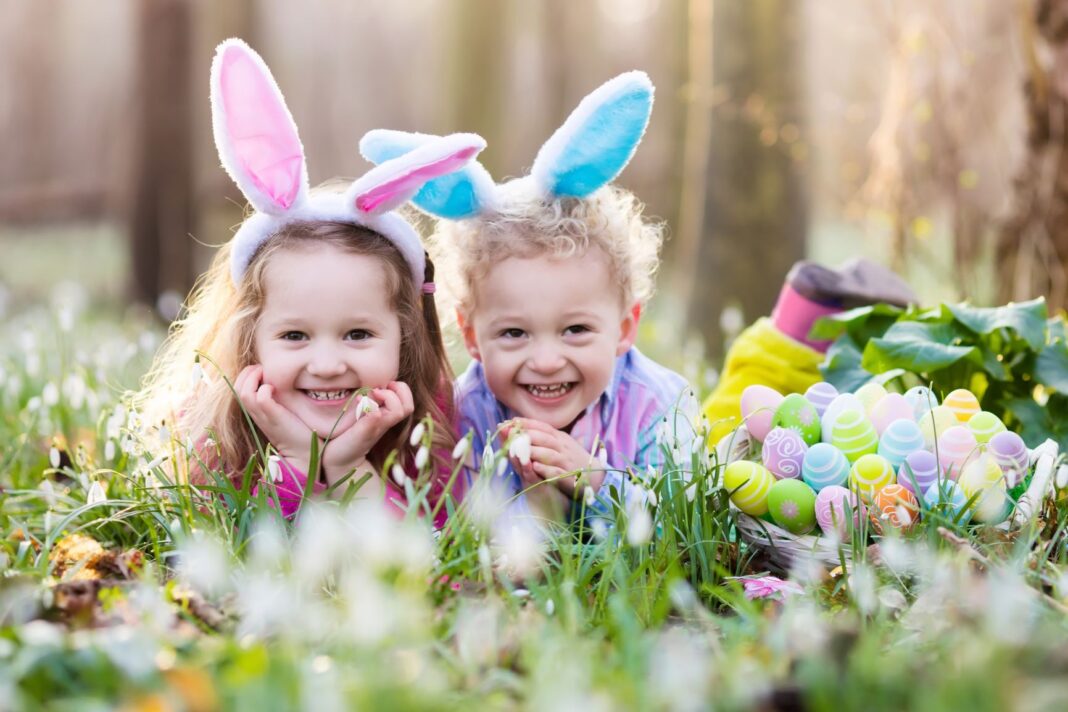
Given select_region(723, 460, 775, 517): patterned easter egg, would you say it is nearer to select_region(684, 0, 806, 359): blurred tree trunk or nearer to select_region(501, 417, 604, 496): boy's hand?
select_region(501, 417, 604, 496): boy's hand

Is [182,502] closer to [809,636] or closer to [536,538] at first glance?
[536,538]

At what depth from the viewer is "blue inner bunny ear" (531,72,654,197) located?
3.00m

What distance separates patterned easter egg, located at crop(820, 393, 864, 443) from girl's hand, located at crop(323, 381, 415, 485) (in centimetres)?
111

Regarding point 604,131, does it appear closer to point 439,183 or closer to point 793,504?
point 439,183

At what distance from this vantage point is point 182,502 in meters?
2.63

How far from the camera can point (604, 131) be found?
300 cm

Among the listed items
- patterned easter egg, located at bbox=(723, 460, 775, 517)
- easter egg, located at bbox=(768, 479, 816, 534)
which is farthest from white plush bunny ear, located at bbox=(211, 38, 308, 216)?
easter egg, located at bbox=(768, 479, 816, 534)

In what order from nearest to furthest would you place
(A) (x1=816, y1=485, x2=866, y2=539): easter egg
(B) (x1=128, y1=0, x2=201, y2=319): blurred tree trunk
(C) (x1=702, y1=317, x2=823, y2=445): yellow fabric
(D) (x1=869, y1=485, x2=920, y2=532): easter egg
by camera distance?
(D) (x1=869, y1=485, x2=920, y2=532): easter egg, (A) (x1=816, y1=485, x2=866, y2=539): easter egg, (C) (x1=702, y1=317, x2=823, y2=445): yellow fabric, (B) (x1=128, y1=0, x2=201, y2=319): blurred tree trunk

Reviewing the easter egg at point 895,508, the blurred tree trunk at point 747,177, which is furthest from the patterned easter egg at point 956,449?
the blurred tree trunk at point 747,177

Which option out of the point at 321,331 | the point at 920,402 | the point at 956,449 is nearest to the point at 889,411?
the point at 920,402

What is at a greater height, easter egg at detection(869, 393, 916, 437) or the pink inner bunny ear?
the pink inner bunny ear

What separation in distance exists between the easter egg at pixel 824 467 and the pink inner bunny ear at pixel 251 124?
1539 mm

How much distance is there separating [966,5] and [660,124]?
13.1 meters

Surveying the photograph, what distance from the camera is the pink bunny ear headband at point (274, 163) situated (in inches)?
108
